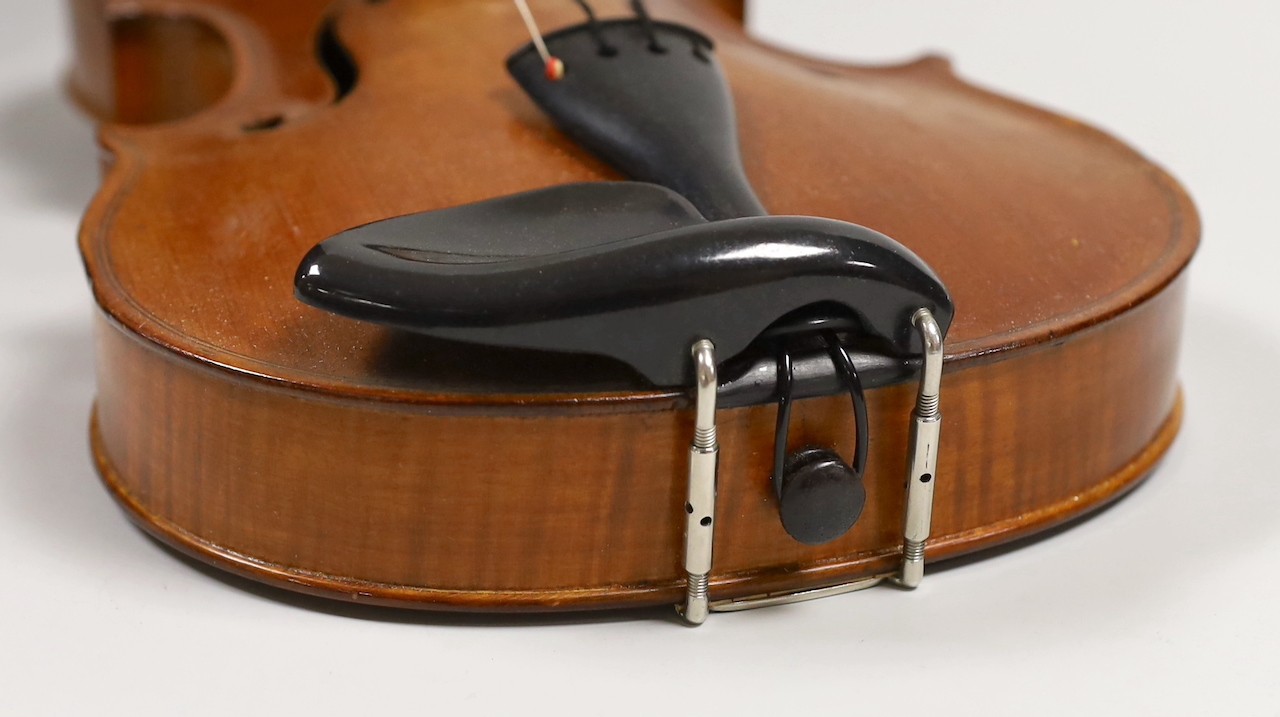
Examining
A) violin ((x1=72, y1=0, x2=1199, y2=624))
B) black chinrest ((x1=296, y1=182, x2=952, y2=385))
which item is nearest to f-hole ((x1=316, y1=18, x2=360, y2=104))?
violin ((x1=72, y1=0, x2=1199, y2=624))

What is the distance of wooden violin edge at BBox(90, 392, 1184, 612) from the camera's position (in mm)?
1462

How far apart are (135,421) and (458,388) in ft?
1.20

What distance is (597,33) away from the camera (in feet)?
5.99

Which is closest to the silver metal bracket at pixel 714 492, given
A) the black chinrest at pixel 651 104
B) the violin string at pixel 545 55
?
the black chinrest at pixel 651 104

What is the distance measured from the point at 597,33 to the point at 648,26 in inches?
2.2

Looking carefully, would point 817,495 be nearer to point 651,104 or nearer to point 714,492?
point 714,492

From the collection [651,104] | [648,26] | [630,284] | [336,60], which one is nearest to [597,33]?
[648,26]

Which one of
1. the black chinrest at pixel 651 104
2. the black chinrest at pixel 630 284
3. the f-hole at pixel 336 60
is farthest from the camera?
the f-hole at pixel 336 60

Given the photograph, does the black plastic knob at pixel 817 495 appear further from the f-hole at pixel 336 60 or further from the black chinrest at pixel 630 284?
A: the f-hole at pixel 336 60

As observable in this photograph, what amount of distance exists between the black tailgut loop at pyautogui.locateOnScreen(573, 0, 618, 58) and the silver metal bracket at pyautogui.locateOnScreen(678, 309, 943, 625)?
0.54 metres

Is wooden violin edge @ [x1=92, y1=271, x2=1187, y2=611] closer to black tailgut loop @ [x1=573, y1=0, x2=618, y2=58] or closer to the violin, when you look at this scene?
the violin

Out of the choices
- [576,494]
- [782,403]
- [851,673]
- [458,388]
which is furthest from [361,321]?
[851,673]

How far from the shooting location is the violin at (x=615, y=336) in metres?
1.37

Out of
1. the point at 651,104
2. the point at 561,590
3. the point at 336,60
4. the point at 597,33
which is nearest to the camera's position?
the point at 561,590
